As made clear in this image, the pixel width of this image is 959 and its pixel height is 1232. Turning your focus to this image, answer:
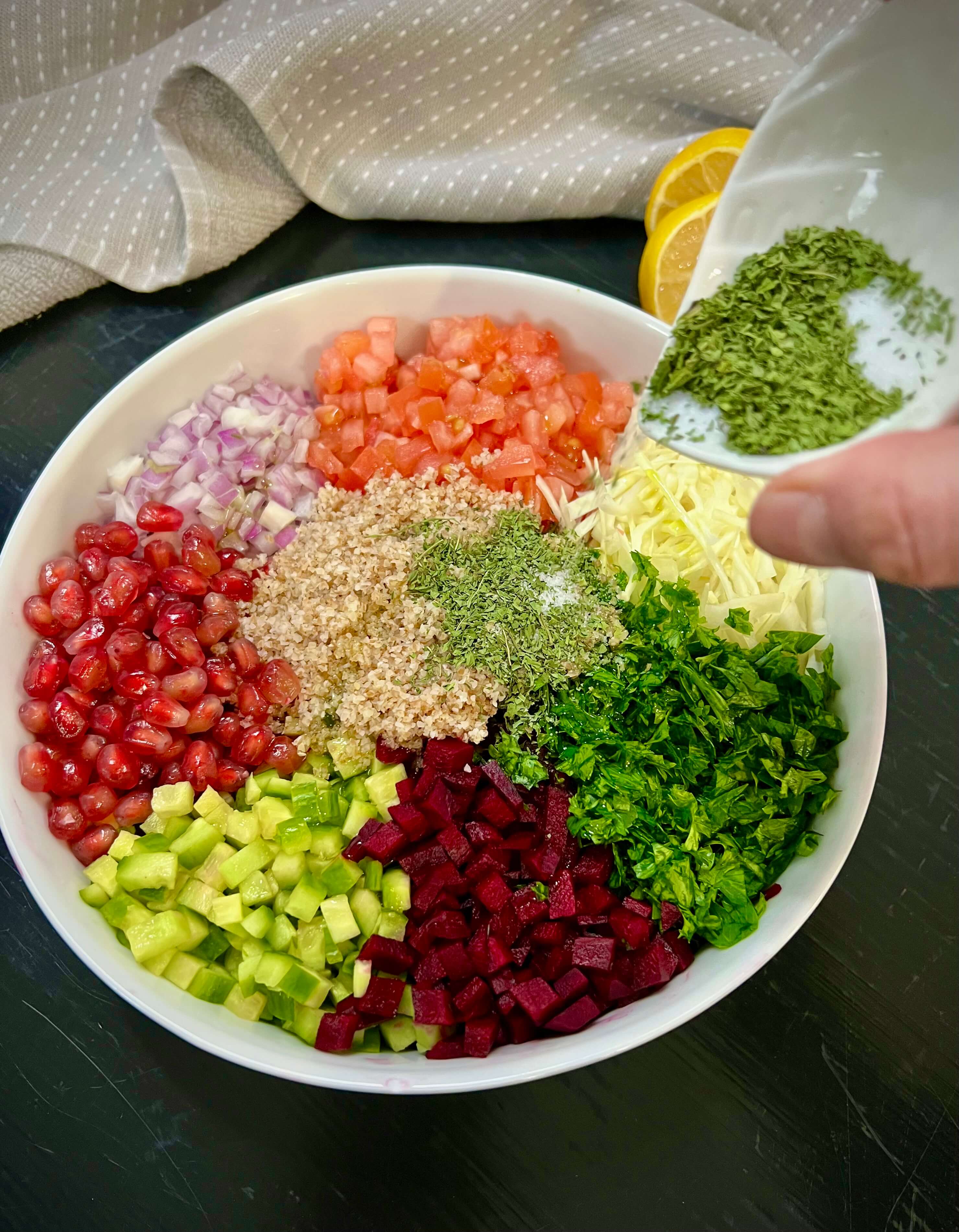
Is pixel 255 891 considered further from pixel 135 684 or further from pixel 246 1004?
pixel 135 684

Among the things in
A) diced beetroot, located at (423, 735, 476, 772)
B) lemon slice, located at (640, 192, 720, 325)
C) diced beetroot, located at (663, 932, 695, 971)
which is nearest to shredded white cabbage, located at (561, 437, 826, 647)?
lemon slice, located at (640, 192, 720, 325)

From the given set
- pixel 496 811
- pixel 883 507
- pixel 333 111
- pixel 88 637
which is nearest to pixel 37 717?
pixel 88 637

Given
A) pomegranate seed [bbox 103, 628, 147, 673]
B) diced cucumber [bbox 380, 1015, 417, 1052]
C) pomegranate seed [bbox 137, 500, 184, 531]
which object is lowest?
diced cucumber [bbox 380, 1015, 417, 1052]

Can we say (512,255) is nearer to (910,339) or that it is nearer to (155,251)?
(155,251)

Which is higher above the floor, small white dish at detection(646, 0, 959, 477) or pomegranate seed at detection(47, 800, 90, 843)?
small white dish at detection(646, 0, 959, 477)

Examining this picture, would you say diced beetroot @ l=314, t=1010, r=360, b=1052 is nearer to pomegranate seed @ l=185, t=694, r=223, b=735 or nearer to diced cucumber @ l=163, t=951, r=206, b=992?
diced cucumber @ l=163, t=951, r=206, b=992

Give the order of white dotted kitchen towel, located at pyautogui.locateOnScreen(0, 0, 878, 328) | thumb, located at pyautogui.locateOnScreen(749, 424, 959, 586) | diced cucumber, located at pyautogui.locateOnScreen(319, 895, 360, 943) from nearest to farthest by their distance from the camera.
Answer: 1. thumb, located at pyautogui.locateOnScreen(749, 424, 959, 586)
2. diced cucumber, located at pyautogui.locateOnScreen(319, 895, 360, 943)
3. white dotted kitchen towel, located at pyautogui.locateOnScreen(0, 0, 878, 328)

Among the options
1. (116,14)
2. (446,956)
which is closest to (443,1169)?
(446,956)
